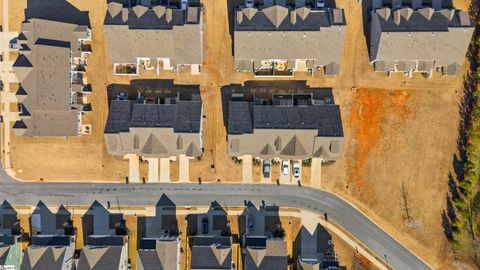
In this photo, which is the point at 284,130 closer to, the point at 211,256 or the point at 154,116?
the point at 154,116

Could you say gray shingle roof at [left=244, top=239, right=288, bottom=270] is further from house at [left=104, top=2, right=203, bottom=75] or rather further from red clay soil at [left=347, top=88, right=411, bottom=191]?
house at [left=104, top=2, right=203, bottom=75]

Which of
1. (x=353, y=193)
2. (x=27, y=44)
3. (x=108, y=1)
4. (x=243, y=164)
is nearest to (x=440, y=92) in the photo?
(x=353, y=193)

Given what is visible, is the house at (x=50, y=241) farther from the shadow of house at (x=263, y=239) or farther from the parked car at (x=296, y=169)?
the parked car at (x=296, y=169)

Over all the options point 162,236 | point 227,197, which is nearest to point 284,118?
point 227,197

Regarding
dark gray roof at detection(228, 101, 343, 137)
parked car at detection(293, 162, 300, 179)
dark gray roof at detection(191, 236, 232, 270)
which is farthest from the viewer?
parked car at detection(293, 162, 300, 179)

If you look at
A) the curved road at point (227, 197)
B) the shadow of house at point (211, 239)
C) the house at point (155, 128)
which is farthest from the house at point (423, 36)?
the shadow of house at point (211, 239)

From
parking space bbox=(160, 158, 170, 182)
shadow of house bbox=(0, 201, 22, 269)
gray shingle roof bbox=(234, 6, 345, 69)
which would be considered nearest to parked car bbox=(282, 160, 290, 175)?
gray shingle roof bbox=(234, 6, 345, 69)
